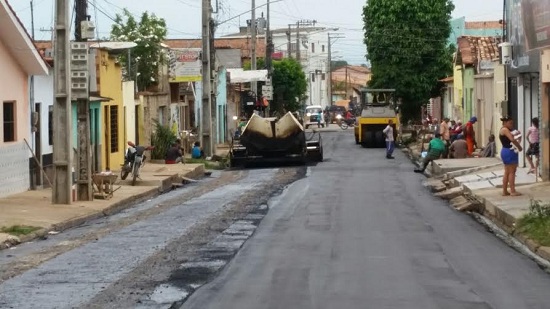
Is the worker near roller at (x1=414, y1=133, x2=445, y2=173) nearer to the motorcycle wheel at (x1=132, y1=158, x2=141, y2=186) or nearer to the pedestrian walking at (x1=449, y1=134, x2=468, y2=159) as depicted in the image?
the pedestrian walking at (x1=449, y1=134, x2=468, y2=159)

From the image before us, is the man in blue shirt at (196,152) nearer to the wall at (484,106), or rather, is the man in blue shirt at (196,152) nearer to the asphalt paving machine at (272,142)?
the asphalt paving machine at (272,142)

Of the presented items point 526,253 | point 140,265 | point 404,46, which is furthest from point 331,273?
point 404,46

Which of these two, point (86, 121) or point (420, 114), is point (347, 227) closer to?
point (86, 121)

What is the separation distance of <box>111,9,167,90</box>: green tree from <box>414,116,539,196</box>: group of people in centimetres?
1442

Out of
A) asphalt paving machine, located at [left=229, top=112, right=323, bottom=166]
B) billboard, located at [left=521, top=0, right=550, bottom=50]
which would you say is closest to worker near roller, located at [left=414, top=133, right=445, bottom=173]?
asphalt paving machine, located at [left=229, top=112, right=323, bottom=166]

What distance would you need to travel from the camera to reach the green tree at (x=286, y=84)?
94875mm

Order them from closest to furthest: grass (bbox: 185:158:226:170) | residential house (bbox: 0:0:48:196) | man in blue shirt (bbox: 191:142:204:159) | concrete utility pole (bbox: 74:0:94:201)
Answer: concrete utility pole (bbox: 74:0:94:201), residential house (bbox: 0:0:48:196), grass (bbox: 185:158:226:170), man in blue shirt (bbox: 191:142:204:159)

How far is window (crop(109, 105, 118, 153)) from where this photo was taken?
43.5 meters

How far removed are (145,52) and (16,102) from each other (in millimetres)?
25772

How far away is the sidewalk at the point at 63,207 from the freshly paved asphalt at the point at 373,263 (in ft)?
13.2

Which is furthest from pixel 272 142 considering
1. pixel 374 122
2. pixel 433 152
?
pixel 374 122

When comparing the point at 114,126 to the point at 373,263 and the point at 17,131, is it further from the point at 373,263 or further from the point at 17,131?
the point at 373,263

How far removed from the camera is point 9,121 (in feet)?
104

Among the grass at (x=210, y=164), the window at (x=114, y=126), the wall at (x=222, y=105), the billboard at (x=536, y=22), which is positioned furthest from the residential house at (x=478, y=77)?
the window at (x=114, y=126)
